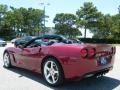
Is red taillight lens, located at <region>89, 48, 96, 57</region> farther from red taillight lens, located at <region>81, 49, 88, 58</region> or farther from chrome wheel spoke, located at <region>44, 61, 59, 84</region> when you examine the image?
chrome wheel spoke, located at <region>44, 61, 59, 84</region>

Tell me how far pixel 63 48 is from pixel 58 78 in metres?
0.71

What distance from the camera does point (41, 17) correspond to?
6744 centimetres

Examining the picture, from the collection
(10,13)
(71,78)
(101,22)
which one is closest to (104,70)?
(71,78)

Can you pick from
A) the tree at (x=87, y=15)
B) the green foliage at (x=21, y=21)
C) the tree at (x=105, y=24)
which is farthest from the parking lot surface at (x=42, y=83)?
the green foliage at (x=21, y=21)

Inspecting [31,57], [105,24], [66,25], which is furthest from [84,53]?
[66,25]

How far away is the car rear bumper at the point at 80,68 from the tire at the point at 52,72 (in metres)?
0.20

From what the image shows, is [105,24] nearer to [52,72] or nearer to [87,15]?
[87,15]

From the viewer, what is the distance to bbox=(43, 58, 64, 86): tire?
6098mm

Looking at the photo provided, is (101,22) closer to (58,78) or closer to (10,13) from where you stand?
(10,13)

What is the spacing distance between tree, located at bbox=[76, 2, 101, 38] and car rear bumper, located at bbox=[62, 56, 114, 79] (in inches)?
1957

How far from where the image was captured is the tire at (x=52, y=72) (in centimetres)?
610

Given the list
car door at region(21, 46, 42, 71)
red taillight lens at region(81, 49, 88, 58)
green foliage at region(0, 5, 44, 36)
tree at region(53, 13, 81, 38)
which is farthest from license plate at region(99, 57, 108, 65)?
tree at region(53, 13, 81, 38)

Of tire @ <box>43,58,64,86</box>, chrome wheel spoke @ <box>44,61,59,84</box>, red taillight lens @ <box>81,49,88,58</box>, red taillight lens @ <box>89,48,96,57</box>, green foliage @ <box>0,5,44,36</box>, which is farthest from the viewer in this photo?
green foliage @ <box>0,5,44,36</box>

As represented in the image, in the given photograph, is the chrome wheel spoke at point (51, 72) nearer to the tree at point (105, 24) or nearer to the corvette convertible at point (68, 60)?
the corvette convertible at point (68, 60)
